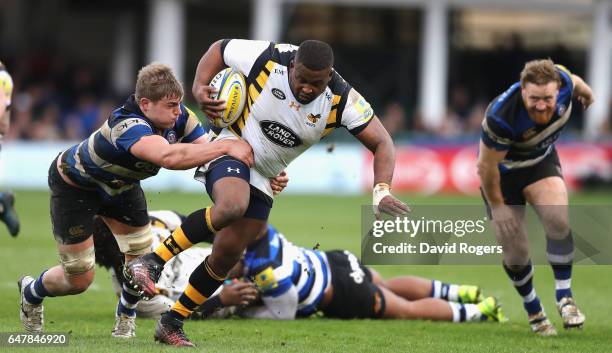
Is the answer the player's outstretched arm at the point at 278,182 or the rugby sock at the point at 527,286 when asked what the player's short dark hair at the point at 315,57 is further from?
the rugby sock at the point at 527,286

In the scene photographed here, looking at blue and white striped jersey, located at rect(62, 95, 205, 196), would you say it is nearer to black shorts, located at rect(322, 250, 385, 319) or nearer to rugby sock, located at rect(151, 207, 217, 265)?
rugby sock, located at rect(151, 207, 217, 265)

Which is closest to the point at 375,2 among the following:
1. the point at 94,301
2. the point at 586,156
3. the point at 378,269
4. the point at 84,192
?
the point at 586,156

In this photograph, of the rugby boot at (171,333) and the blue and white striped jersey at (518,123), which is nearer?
the rugby boot at (171,333)

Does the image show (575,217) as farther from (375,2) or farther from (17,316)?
(375,2)

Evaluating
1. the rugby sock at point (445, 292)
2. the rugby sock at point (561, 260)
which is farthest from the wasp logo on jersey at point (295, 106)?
the rugby sock at point (445, 292)

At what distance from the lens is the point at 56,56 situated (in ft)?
106

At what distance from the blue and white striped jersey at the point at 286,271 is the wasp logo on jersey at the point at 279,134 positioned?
60.0 inches

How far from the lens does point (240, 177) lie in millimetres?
7258

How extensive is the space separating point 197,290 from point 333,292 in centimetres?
203

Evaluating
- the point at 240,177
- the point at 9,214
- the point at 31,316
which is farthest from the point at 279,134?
the point at 9,214

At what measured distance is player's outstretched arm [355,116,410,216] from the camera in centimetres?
726

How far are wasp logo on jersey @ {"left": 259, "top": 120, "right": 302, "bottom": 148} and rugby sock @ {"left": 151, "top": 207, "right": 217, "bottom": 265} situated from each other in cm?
71

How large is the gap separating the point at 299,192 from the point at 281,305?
1675 cm

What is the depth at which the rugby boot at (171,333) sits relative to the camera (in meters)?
7.36
